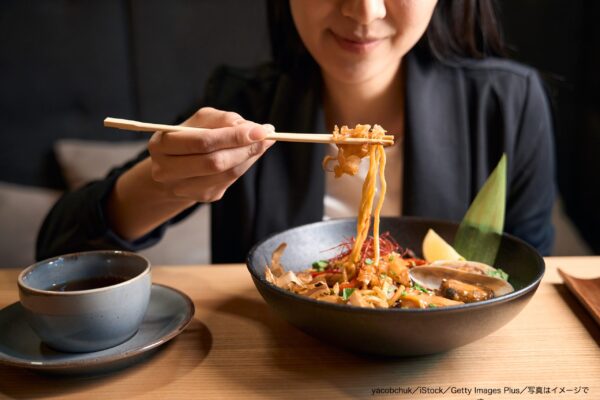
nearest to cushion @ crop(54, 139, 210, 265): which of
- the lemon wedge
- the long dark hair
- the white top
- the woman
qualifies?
the woman

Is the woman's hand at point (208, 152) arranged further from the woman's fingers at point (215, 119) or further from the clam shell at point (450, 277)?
the clam shell at point (450, 277)

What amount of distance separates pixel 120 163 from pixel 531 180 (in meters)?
1.83

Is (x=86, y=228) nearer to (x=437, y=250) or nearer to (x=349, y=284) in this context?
(x=349, y=284)

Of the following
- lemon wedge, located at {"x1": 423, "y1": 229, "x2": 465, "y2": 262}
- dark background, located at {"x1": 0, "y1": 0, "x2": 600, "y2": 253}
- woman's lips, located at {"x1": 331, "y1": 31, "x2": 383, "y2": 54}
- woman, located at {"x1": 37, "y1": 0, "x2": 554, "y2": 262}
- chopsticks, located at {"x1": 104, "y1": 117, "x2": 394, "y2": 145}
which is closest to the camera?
chopsticks, located at {"x1": 104, "y1": 117, "x2": 394, "y2": 145}

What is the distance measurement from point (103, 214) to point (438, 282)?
2.55 ft

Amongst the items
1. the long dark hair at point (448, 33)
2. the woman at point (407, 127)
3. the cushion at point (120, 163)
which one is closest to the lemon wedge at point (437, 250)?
the woman at point (407, 127)

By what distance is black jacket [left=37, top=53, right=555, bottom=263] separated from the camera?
1.60 m

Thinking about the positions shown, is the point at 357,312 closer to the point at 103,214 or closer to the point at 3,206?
the point at 103,214

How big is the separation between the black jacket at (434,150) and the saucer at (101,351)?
596 millimetres

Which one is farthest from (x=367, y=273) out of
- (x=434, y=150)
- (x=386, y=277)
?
(x=434, y=150)

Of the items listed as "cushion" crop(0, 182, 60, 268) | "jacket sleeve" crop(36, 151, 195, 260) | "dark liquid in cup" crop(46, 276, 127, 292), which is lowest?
"cushion" crop(0, 182, 60, 268)

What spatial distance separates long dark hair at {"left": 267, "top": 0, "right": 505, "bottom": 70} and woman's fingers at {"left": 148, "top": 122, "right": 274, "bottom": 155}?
0.80 metres

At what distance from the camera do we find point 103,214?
4.56 ft

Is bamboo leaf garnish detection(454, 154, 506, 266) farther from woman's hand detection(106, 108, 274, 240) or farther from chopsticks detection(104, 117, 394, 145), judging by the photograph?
woman's hand detection(106, 108, 274, 240)
